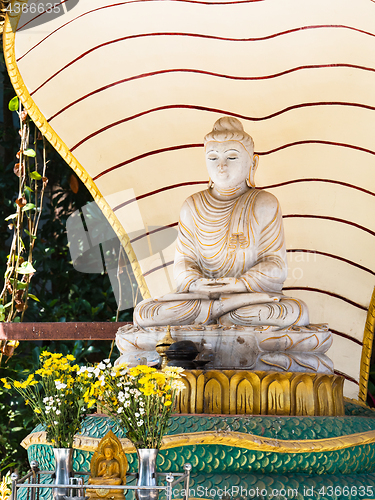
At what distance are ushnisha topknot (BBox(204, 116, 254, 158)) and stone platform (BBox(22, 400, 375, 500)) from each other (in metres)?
2.12

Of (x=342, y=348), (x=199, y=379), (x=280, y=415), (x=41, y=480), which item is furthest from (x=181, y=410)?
(x=342, y=348)

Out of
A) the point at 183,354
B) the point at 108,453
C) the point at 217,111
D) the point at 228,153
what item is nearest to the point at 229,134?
the point at 228,153

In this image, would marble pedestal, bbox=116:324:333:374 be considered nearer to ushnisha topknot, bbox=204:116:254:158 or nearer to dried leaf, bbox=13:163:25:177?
ushnisha topknot, bbox=204:116:254:158

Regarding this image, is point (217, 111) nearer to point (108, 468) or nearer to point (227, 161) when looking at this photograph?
point (227, 161)

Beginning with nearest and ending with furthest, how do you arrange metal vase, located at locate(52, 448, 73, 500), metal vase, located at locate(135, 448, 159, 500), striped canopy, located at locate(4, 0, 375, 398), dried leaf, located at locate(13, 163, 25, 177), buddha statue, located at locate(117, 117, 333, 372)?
metal vase, located at locate(135, 448, 159, 500)
metal vase, located at locate(52, 448, 73, 500)
buddha statue, located at locate(117, 117, 333, 372)
striped canopy, located at locate(4, 0, 375, 398)
dried leaf, located at locate(13, 163, 25, 177)

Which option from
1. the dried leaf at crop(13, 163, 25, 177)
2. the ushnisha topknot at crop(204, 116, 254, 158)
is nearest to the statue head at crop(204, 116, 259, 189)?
the ushnisha topknot at crop(204, 116, 254, 158)

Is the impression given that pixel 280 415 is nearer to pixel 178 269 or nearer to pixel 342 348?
pixel 178 269

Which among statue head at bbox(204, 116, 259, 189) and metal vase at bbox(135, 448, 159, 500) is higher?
statue head at bbox(204, 116, 259, 189)

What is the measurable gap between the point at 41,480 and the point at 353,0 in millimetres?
3695

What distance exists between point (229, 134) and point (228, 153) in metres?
0.13

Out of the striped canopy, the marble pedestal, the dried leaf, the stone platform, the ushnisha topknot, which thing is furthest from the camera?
the dried leaf

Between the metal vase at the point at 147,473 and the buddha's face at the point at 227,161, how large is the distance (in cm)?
248

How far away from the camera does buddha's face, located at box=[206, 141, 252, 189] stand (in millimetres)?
4770

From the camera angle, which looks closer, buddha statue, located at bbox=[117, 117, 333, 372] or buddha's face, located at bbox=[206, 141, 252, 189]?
buddha statue, located at bbox=[117, 117, 333, 372]
